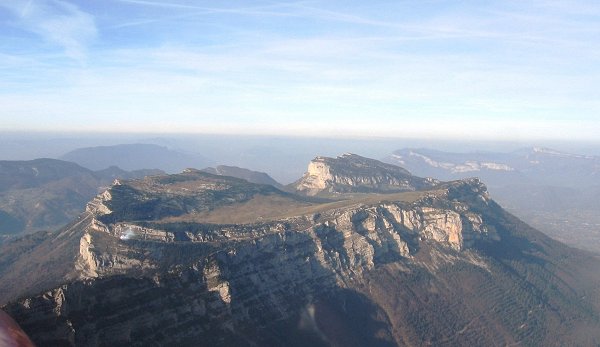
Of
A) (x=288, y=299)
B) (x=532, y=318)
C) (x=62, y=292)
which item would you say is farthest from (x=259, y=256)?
(x=532, y=318)

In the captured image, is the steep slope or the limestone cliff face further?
the steep slope

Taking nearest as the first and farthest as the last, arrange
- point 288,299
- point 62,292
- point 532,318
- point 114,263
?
point 62,292
point 288,299
point 114,263
point 532,318

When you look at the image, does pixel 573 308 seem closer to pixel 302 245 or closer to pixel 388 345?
pixel 388 345

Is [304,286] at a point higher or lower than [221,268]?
lower

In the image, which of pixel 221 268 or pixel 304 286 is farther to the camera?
pixel 304 286

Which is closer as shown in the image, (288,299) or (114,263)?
(288,299)

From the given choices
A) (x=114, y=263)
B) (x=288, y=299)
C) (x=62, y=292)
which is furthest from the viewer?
(x=114, y=263)

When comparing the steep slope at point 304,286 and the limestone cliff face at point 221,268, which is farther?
the steep slope at point 304,286

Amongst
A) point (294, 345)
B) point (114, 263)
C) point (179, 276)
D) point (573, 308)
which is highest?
point (179, 276)
